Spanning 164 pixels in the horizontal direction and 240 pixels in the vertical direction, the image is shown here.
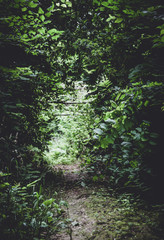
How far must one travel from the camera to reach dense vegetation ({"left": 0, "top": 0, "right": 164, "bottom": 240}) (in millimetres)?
1465

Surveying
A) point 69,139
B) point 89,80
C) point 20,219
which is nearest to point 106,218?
point 20,219

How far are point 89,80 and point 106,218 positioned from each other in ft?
8.37

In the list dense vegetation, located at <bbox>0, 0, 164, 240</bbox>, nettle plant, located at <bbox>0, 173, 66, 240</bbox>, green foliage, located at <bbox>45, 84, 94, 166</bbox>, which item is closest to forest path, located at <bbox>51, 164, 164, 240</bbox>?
nettle plant, located at <bbox>0, 173, 66, 240</bbox>

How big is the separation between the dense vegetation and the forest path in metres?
0.33

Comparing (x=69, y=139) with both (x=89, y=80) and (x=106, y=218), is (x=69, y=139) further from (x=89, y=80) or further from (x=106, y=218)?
(x=106, y=218)

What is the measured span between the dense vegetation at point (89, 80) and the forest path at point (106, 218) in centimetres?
33

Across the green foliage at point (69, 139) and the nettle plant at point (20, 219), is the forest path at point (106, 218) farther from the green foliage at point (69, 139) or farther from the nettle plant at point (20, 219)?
the green foliage at point (69, 139)

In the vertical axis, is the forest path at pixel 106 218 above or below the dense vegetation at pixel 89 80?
below

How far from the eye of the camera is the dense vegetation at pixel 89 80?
146cm

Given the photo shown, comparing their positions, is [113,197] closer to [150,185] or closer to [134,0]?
[150,185]

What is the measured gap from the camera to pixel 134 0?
1.44 metres

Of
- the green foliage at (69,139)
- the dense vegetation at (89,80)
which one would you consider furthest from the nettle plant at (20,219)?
the green foliage at (69,139)

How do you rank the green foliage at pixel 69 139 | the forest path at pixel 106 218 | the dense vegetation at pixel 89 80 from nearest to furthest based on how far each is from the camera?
the dense vegetation at pixel 89 80 < the forest path at pixel 106 218 < the green foliage at pixel 69 139

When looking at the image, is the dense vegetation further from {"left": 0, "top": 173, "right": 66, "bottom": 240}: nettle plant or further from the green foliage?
the green foliage
